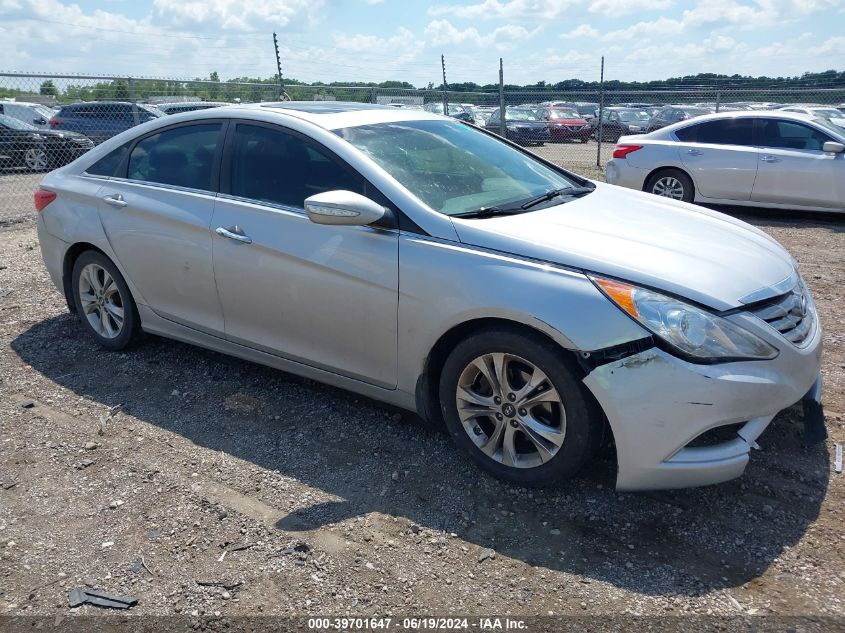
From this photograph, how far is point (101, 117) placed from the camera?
1406 centimetres

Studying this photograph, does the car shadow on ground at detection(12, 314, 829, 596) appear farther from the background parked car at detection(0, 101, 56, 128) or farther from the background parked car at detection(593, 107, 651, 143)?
the background parked car at detection(593, 107, 651, 143)

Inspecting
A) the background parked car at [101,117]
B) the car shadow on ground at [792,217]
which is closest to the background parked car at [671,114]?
the car shadow on ground at [792,217]

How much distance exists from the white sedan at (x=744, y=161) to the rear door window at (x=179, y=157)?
7235 mm

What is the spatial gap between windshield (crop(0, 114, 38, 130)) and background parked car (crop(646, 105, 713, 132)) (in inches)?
742

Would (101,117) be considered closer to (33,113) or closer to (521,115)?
(33,113)

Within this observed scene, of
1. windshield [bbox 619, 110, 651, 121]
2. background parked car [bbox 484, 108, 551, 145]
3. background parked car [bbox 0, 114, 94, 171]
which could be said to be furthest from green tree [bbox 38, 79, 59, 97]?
windshield [bbox 619, 110, 651, 121]

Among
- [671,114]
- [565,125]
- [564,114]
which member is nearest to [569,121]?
[565,125]

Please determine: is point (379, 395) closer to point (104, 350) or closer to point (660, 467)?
point (660, 467)

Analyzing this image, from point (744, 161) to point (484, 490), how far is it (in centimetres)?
793

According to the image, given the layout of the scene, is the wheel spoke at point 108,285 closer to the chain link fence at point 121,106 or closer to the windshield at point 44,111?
the chain link fence at point 121,106

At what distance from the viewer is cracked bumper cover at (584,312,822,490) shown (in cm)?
272

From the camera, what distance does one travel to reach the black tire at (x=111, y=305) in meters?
4.62

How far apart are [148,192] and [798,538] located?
152 inches

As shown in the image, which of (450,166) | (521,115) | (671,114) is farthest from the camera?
(671,114)
